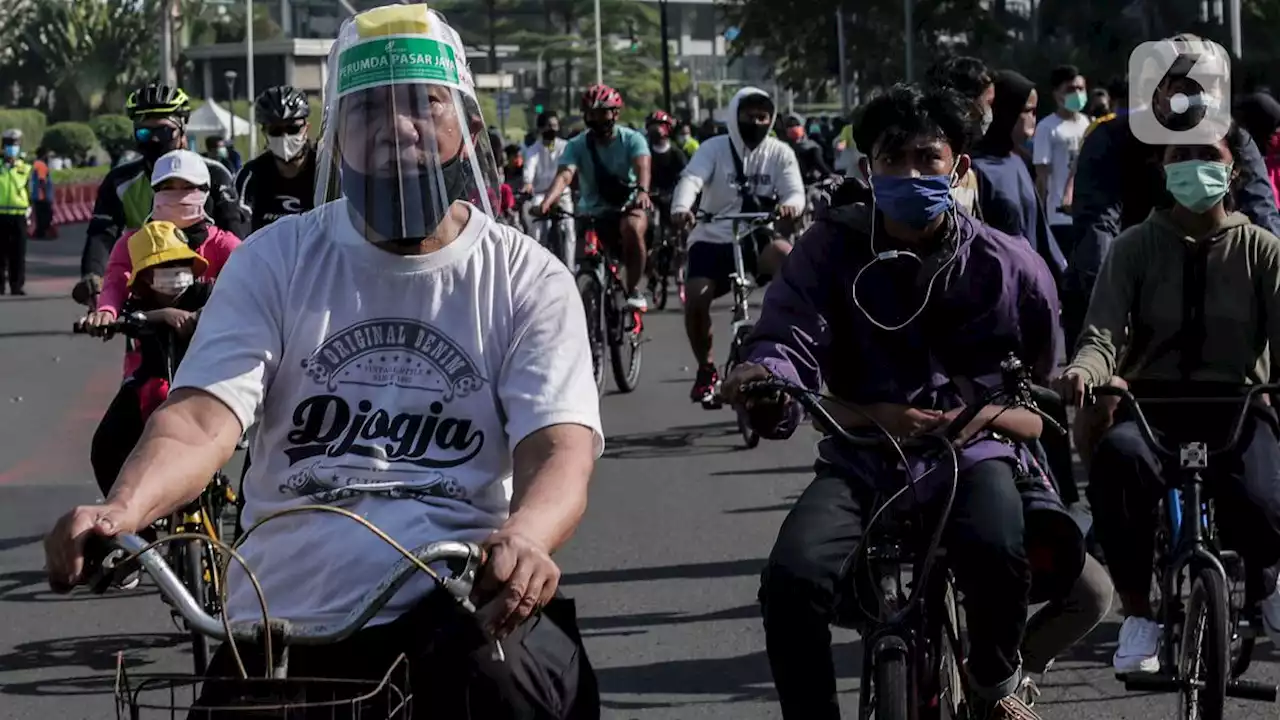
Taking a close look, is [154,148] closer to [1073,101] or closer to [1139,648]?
[1139,648]

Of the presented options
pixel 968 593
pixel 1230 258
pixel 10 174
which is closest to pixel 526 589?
pixel 968 593

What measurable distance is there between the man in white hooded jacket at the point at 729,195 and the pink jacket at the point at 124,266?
5069mm

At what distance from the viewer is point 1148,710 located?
6.48m

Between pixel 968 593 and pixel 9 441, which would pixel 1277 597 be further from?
pixel 9 441

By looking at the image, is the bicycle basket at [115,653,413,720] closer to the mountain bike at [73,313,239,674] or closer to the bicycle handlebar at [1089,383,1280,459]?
the bicycle handlebar at [1089,383,1280,459]

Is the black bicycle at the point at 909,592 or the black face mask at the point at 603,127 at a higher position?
the black face mask at the point at 603,127

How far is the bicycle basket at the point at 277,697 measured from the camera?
287cm

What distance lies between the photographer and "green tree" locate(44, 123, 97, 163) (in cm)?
6956

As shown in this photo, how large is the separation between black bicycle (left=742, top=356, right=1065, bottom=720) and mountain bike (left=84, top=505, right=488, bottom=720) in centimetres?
159

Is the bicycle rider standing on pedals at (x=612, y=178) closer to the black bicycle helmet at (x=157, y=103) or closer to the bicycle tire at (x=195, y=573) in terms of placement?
the black bicycle helmet at (x=157, y=103)

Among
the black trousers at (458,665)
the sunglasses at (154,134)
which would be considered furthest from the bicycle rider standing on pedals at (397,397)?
the sunglasses at (154,134)

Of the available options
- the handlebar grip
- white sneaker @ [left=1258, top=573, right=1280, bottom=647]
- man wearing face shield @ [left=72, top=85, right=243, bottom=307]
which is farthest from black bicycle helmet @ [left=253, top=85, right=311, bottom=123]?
the handlebar grip

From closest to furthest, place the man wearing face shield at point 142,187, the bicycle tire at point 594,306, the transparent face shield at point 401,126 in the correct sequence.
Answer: the transparent face shield at point 401,126, the man wearing face shield at point 142,187, the bicycle tire at point 594,306

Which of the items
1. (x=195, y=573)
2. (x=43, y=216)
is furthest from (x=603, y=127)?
(x=43, y=216)
